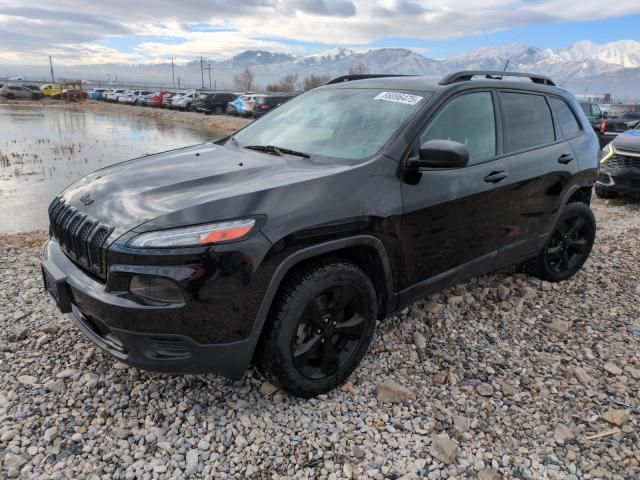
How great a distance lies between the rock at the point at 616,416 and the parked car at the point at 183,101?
38.0m

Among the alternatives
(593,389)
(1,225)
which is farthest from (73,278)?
(1,225)

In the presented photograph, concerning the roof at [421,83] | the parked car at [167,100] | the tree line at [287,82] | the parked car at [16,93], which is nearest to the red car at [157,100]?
the parked car at [167,100]

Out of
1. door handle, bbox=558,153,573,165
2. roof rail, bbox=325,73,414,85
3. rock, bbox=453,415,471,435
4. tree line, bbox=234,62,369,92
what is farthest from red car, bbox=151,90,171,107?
rock, bbox=453,415,471,435

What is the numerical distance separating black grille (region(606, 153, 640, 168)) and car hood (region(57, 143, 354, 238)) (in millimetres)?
7207

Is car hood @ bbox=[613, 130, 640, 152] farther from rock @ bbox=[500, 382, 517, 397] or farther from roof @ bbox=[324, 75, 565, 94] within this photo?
rock @ bbox=[500, 382, 517, 397]

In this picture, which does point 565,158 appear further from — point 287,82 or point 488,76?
point 287,82

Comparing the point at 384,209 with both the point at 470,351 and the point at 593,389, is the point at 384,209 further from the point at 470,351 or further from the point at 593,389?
the point at 593,389

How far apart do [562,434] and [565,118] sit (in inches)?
114

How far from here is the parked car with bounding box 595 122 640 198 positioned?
7.96m

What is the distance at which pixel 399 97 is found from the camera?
327 centimetres

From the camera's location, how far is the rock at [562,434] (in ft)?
8.47

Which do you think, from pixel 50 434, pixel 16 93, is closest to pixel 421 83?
pixel 50 434

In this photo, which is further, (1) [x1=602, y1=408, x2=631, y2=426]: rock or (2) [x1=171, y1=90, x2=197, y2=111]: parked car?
(2) [x1=171, y1=90, x2=197, y2=111]: parked car

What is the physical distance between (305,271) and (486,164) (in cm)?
166
